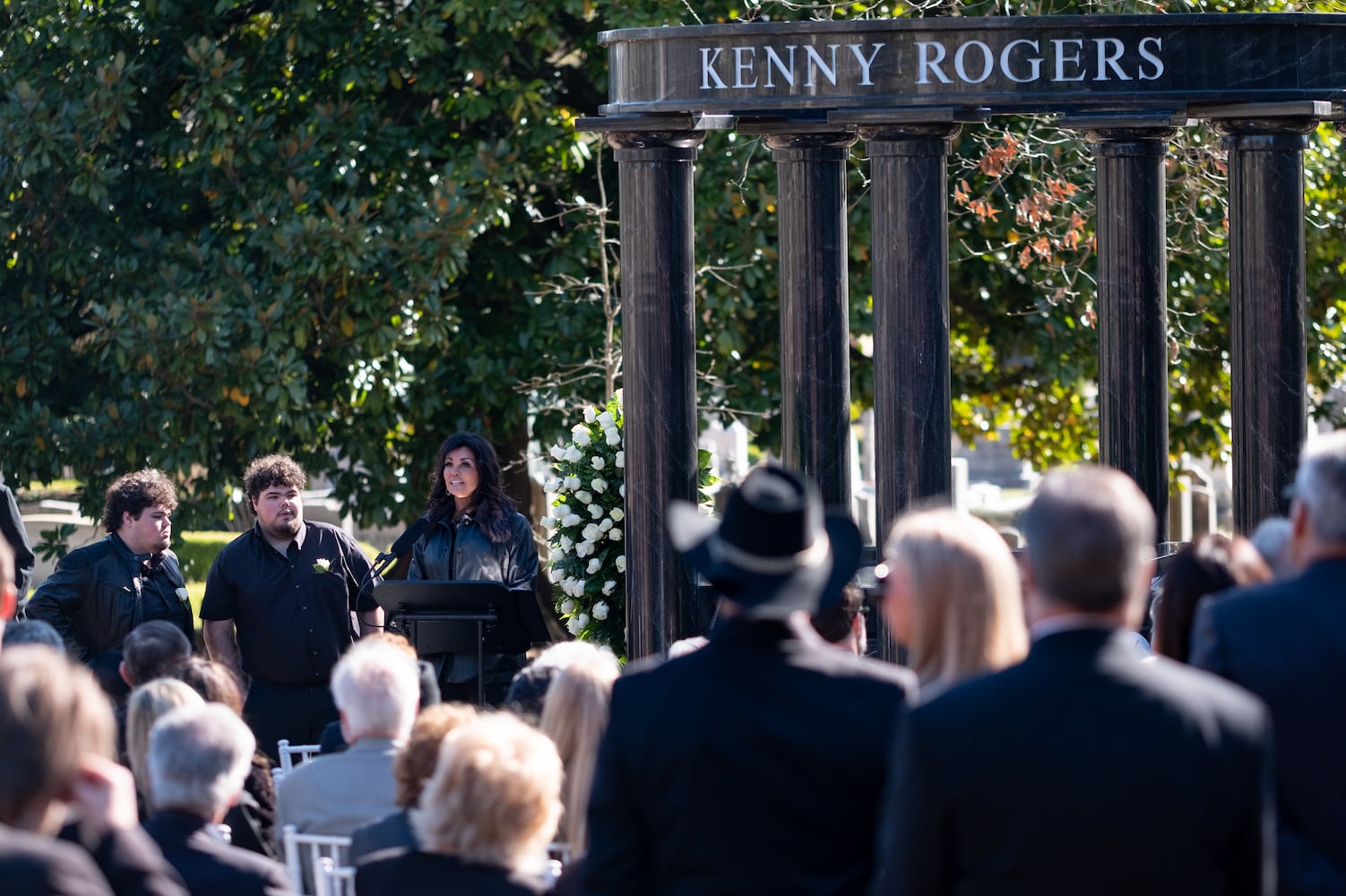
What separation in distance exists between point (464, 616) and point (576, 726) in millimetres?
3123

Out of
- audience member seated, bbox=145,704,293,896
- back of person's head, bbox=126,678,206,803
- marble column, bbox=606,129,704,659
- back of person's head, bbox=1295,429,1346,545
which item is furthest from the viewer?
marble column, bbox=606,129,704,659

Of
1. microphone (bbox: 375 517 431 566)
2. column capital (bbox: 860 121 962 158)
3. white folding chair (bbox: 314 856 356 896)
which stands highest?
column capital (bbox: 860 121 962 158)

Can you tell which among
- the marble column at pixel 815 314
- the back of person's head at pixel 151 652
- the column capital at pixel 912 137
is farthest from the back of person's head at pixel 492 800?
the marble column at pixel 815 314

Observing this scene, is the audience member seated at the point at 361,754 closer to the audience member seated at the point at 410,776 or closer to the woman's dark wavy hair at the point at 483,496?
the audience member seated at the point at 410,776

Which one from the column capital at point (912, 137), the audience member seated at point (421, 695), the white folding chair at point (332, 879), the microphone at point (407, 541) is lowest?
the white folding chair at point (332, 879)

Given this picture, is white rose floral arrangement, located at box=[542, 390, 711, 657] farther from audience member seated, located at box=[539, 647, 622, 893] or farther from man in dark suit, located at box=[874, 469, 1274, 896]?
man in dark suit, located at box=[874, 469, 1274, 896]

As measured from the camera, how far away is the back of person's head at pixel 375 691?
4801 mm

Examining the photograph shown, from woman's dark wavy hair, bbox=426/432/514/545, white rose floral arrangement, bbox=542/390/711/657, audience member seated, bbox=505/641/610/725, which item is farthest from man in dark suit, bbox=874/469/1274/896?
white rose floral arrangement, bbox=542/390/711/657

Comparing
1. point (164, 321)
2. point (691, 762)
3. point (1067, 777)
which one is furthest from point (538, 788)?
point (164, 321)

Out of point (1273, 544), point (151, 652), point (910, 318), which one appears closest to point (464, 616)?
point (151, 652)

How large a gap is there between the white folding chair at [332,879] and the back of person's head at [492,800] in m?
0.64

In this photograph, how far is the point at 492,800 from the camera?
387 centimetres

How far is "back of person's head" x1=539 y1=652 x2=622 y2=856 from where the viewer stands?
4.52 metres

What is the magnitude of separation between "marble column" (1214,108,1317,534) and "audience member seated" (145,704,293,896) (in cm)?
671
